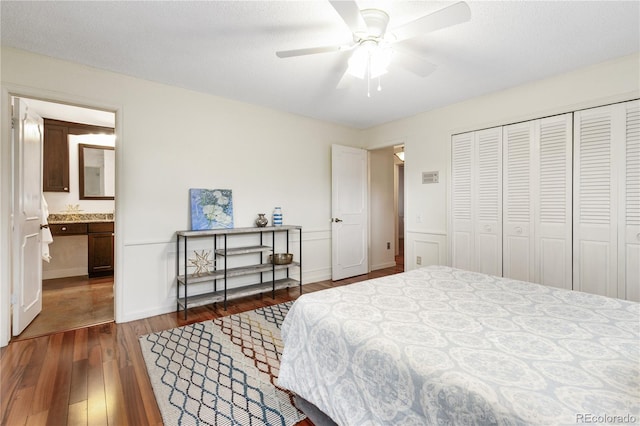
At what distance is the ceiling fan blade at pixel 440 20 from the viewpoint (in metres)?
1.45

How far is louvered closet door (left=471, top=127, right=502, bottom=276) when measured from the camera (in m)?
3.30

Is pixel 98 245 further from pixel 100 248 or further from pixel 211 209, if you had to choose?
pixel 211 209

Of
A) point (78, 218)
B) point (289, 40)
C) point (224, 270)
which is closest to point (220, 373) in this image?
point (224, 270)

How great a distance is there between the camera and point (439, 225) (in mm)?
3836

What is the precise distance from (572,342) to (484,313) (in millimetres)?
351

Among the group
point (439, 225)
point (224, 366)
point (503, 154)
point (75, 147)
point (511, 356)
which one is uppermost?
point (75, 147)

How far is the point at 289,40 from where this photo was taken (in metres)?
2.23

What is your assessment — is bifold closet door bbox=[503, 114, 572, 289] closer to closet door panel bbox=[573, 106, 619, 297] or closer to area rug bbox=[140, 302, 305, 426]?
closet door panel bbox=[573, 106, 619, 297]

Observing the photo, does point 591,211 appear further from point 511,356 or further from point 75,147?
point 75,147

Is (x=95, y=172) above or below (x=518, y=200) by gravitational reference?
above

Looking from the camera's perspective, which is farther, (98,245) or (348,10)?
(98,245)

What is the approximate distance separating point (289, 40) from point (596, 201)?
3.04 meters

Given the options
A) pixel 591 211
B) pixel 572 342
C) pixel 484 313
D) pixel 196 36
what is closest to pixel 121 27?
pixel 196 36

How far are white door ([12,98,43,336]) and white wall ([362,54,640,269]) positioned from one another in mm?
4124
